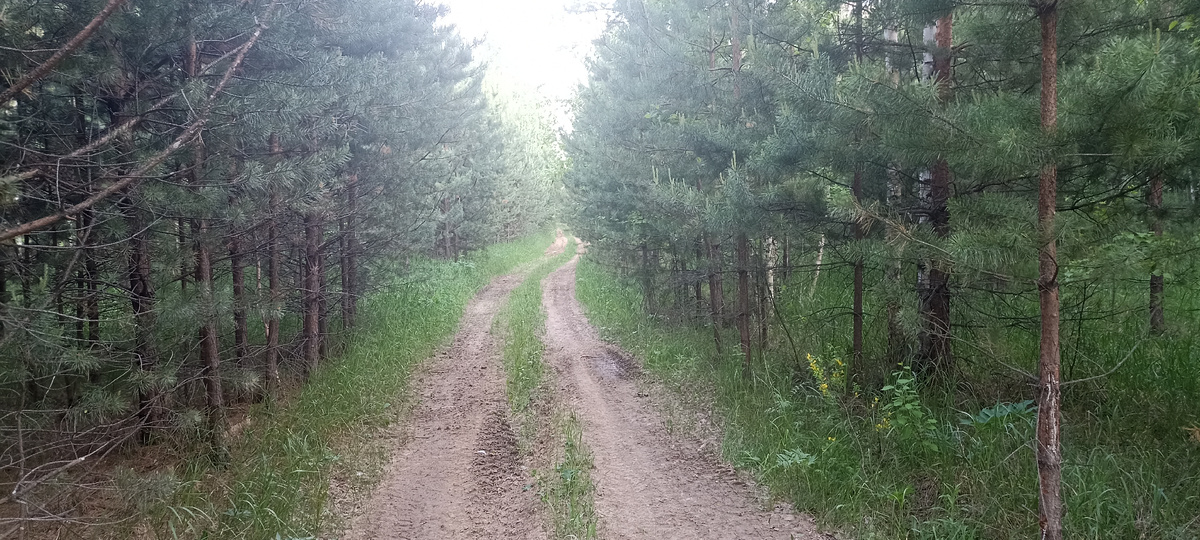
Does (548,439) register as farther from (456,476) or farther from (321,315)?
(321,315)

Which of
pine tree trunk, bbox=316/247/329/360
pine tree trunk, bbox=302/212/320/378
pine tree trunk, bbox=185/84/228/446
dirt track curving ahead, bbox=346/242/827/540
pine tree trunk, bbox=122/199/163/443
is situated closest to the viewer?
dirt track curving ahead, bbox=346/242/827/540

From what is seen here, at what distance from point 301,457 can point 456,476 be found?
159 centimetres

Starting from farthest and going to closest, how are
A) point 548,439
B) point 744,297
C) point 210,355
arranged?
1. point 744,297
2. point 548,439
3. point 210,355

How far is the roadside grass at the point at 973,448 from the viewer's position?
4.06 meters

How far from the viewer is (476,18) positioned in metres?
23.4

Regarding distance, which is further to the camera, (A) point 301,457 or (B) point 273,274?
(B) point 273,274

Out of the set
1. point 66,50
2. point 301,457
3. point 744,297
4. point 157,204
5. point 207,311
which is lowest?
point 301,457

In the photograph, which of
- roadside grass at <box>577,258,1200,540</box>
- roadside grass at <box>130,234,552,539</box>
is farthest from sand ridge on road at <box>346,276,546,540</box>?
roadside grass at <box>577,258,1200,540</box>

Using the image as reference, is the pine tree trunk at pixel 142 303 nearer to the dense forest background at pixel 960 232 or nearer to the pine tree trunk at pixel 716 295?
the dense forest background at pixel 960 232

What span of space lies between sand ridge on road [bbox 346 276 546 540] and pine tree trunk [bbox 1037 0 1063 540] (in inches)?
139

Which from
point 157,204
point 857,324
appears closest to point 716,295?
point 857,324

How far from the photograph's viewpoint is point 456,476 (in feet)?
19.7

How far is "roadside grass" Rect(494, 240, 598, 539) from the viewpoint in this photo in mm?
5113

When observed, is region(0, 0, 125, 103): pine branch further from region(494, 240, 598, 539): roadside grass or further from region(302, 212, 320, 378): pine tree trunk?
region(302, 212, 320, 378): pine tree trunk
